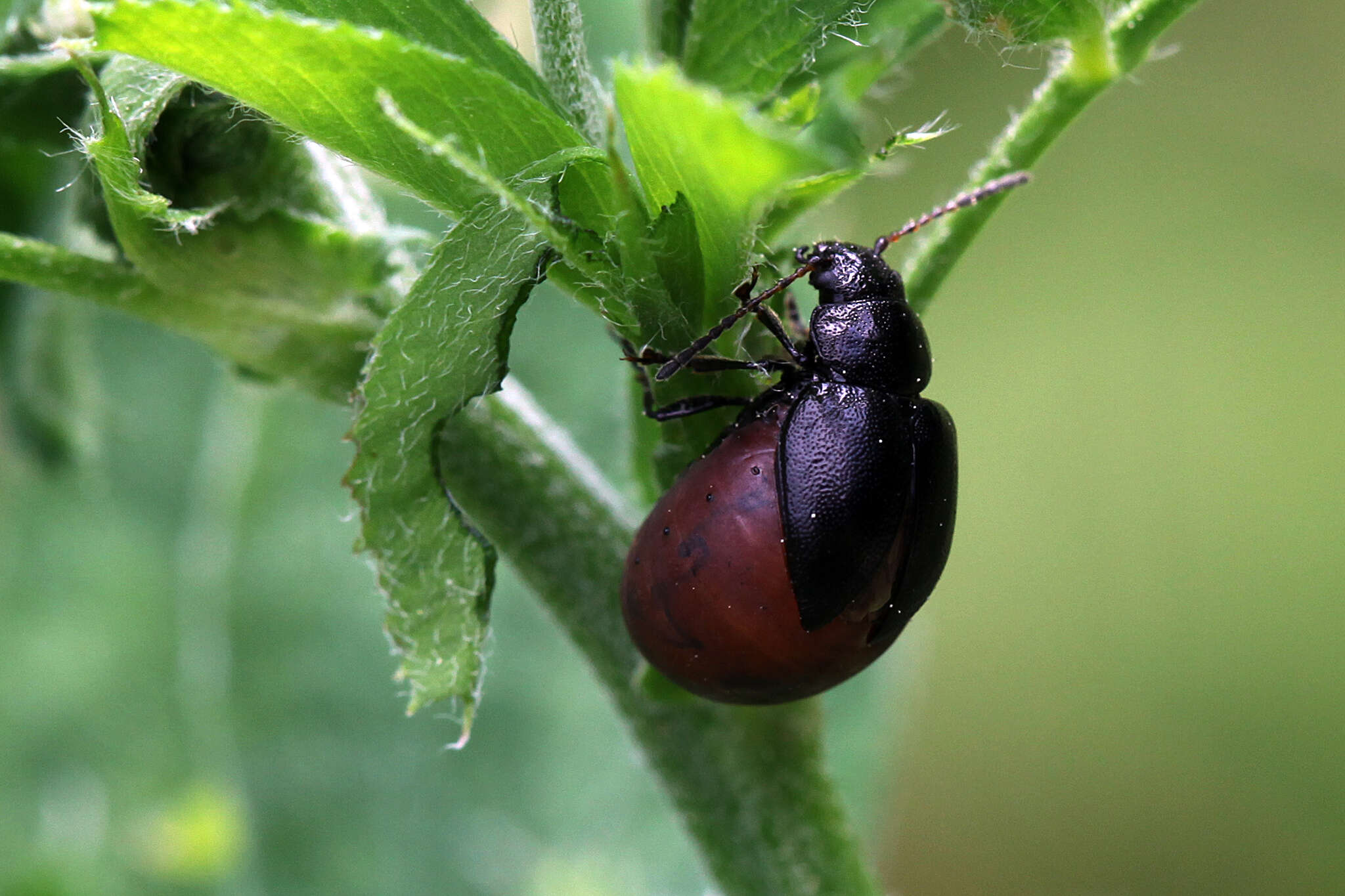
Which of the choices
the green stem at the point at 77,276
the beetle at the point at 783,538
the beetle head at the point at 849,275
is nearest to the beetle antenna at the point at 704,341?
the beetle at the point at 783,538

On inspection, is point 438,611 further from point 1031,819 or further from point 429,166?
point 1031,819

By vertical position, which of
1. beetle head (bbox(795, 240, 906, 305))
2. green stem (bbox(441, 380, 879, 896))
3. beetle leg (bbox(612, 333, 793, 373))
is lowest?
green stem (bbox(441, 380, 879, 896))

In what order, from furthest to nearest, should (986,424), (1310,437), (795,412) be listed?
1. (986,424)
2. (1310,437)
3. (795,412)

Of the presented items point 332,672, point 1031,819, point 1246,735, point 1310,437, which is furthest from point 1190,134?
point 332,672

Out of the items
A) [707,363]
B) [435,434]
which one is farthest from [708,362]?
[435,434]

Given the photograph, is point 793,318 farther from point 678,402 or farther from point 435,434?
point 435,434

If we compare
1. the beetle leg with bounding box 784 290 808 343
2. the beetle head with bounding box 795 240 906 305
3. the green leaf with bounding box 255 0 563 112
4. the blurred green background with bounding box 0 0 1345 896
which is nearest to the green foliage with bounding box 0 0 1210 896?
the green leaf with bounding box 255 0 563 112

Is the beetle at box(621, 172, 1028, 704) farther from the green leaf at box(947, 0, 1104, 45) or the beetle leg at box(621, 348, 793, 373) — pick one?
the green leaf at box(947, 0, 1104, 45)
